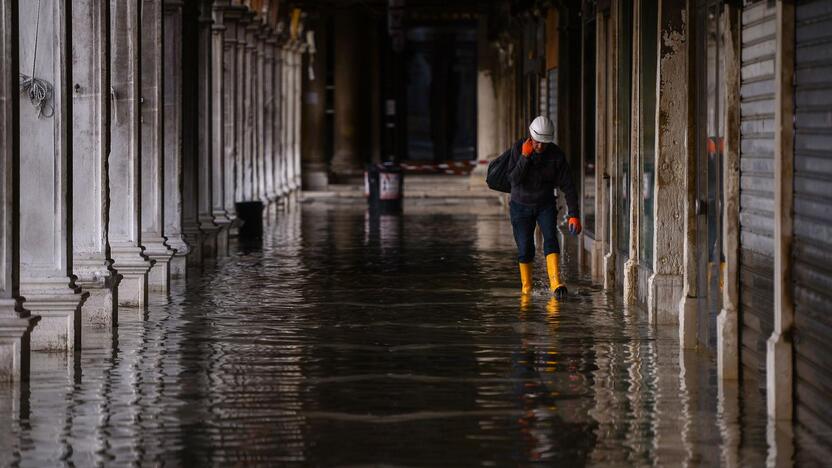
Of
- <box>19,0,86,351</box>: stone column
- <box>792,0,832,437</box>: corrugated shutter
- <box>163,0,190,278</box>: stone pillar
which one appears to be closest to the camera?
<box>792,0,832,437</box>: corrugated shutter

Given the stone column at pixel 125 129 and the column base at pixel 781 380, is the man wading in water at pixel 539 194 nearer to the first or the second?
the stone column at pixel 125 129

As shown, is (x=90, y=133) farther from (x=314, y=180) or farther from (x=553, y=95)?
(x=314, y=180)

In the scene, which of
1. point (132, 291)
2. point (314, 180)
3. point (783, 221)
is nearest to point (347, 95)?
point (314, 180)

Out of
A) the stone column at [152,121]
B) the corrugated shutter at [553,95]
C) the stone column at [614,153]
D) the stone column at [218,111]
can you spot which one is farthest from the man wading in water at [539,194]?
the stone column at [218,111]

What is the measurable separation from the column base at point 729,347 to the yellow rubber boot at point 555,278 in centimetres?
510

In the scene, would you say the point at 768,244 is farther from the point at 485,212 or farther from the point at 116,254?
the point at 485,212

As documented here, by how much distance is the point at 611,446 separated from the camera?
836cm

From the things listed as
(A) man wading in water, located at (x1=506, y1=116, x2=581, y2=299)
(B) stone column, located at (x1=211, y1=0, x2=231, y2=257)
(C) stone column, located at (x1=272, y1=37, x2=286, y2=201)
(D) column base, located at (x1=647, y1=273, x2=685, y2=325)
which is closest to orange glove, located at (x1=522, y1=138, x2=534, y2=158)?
(A) man wading in water, located at (x1=506, y1=116, x2=581, y2=299)

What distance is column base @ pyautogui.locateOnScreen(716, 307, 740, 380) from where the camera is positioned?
34.7ft

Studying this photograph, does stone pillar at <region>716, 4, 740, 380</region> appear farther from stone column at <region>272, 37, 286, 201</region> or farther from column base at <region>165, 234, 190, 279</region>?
stone column at <region>272, 37, 286, 201</region>

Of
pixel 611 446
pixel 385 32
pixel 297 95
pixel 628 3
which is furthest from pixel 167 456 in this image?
pixel 385 32

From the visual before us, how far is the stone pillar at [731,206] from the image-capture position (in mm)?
10602

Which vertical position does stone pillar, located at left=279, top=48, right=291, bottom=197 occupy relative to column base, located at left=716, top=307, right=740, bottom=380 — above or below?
above

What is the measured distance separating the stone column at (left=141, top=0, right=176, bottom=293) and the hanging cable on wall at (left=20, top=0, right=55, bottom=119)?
190 inches
